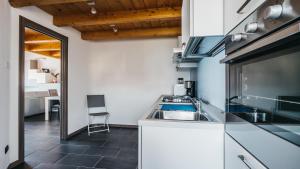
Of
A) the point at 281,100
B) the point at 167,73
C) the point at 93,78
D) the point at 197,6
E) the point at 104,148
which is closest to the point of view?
the point at 281,100

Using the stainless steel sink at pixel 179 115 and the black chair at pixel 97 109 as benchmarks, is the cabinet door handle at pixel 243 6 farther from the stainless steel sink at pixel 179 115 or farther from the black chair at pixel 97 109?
the black chair at pixel 97 109

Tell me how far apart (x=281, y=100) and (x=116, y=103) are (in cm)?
396

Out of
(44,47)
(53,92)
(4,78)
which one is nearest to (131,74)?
(4,78)

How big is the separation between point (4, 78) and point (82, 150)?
1.52 metres

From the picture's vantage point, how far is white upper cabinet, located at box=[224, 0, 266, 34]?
2.05ft

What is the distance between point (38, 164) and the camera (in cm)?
231

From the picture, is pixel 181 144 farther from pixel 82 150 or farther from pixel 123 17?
pixel 123 17

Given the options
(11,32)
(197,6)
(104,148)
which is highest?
(11,32)

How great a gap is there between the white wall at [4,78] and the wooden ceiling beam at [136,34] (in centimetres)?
182

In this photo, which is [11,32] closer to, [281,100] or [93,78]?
[93,78]

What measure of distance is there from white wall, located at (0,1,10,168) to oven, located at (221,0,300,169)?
2467 millimetres

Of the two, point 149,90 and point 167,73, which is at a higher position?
point 167,73

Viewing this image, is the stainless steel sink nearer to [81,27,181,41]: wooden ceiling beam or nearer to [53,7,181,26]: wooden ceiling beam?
[53,7,181,26]: wooden ceiling beam

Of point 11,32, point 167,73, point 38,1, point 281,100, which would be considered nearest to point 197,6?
point 281,100
